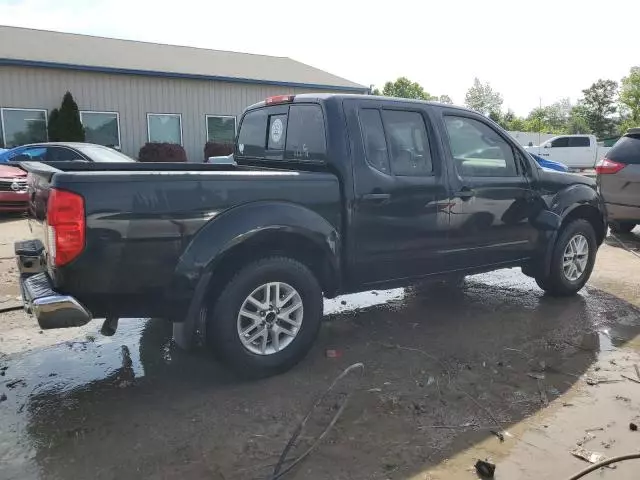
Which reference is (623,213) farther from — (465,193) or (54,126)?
(54,126)

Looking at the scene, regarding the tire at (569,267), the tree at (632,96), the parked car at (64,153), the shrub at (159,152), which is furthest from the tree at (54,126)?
the tree at (632,96)

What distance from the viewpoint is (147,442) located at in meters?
3.04

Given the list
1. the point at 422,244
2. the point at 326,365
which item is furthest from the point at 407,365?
the point at 422,244

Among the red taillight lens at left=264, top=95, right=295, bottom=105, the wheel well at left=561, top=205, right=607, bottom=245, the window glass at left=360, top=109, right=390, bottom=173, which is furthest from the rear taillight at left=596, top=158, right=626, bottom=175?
the red taillight lens at left=264, top=95, right=295, bottom=105

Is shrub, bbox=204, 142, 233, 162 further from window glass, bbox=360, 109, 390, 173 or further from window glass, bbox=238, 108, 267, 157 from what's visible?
window glass, bbox=360, 109, 390, 173

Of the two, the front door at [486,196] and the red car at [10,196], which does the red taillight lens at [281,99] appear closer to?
the front door at [486,196]

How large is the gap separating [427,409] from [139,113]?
660 inches

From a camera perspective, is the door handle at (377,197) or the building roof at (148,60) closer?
the door handle at (377,197)

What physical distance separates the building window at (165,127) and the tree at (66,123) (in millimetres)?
2445

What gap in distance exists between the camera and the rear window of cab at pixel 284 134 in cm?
427

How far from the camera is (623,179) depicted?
852 cm

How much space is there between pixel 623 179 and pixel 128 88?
585 inches

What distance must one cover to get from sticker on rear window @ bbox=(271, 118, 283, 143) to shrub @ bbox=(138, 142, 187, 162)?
43.2 ft

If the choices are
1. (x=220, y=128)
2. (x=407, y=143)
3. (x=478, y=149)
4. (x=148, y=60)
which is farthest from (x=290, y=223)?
(x=148, y=60)
